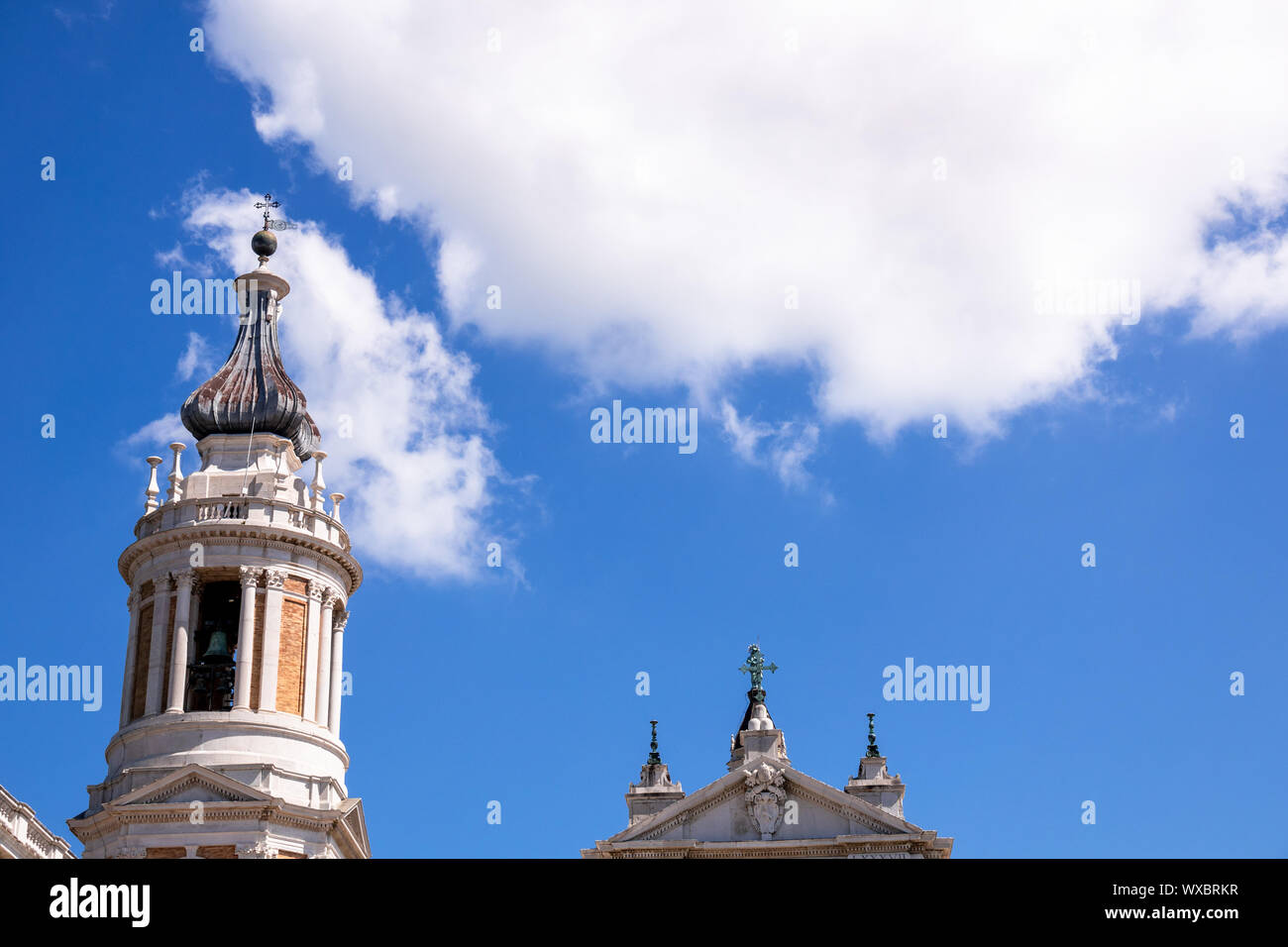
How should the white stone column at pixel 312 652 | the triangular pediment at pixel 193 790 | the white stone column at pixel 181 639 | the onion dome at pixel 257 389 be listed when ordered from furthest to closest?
the onion dome at pixel 257 389
the white stone column at pixel 312 652
the white stone column at pixel 181 639
the triangular pediment at pixel 193 790

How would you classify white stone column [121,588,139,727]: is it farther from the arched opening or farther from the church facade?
the church facade

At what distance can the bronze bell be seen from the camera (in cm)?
5406

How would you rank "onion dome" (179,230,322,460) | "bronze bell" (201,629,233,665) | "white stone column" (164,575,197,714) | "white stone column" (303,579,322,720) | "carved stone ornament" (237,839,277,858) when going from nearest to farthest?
"carved stone ornament" (237,839,277,858) → "white stone column" (164,575,197,714) → "bronze bell" (201,629,233,665) → "white stone column" (303,579,322,720) → "onion dome" (179,230,322,460)

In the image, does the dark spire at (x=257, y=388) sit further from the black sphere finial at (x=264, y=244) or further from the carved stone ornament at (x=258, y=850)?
the carved stone ornament at (x=258, y=850)

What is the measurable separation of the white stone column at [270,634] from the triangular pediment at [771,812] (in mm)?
14485

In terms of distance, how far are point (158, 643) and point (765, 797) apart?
2189cm

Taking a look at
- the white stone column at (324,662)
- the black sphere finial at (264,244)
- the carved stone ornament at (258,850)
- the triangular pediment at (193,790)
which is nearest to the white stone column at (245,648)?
the white stone column at (324,662)

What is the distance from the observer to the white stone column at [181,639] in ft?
175

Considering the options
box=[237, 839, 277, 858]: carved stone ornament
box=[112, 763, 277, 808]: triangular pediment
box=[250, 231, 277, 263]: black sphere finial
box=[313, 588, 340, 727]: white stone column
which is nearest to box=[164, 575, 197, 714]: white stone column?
box=[112, 763, 277, 808]: triangular pediment

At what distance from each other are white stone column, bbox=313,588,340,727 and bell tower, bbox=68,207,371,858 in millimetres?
77

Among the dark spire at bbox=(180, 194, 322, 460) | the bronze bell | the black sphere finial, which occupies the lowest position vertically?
the bronze bell

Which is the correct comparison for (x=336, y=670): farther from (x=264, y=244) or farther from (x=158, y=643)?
(x=264, y=244)
